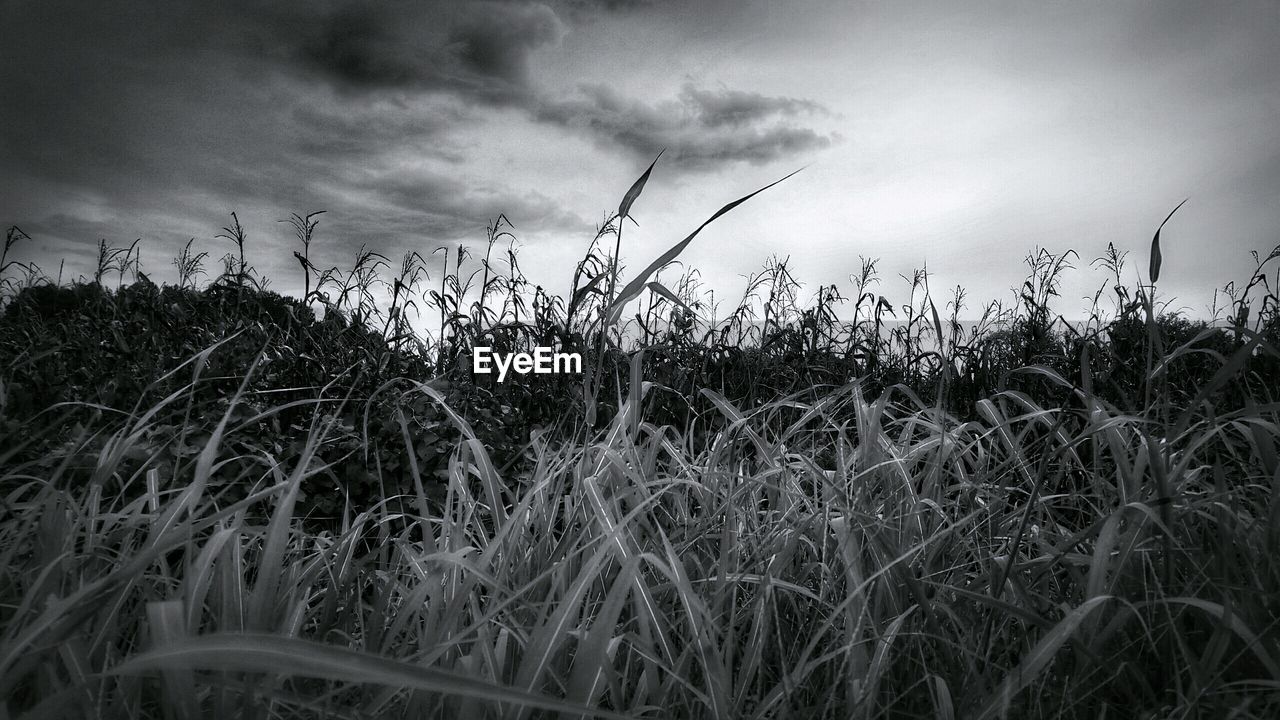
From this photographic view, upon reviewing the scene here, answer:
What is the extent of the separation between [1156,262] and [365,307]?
3.83 meters

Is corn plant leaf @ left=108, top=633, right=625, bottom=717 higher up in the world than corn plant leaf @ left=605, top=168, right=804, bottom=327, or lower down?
lower down

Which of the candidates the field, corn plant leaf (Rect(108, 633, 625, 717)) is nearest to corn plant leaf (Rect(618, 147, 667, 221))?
the field

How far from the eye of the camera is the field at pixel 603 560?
3.92 feet

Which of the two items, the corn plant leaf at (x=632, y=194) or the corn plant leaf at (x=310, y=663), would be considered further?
the corn plant leaf at (x=632, y=194)

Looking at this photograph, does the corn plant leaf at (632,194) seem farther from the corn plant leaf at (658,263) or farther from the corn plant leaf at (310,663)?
the corn plant leaf at (310,663)

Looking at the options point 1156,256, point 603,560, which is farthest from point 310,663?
point 1156,256

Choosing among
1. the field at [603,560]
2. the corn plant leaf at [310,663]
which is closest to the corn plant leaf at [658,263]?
the field at [603,560]

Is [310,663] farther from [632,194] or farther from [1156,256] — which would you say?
[1156,256]

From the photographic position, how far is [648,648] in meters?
1.33

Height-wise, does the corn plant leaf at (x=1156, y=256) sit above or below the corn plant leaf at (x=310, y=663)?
above

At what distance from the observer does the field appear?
1.19 m

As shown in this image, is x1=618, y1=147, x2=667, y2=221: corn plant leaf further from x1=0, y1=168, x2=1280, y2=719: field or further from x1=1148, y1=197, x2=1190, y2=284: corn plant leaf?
x1=1148, y1=197, x2=1190, y2=284: corn plant leaf

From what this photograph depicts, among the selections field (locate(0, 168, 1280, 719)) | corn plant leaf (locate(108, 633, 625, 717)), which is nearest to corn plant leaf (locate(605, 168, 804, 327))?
field (locate(0, 168, 1280, 719))

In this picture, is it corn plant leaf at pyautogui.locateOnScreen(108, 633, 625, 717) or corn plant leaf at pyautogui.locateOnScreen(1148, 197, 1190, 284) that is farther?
corn plant leaf at pyautogui.locateOnScreen(1148, 197, 1190, 284)
